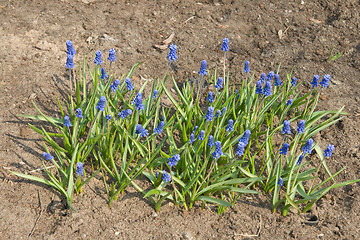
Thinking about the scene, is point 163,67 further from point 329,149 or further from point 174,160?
point 329,149

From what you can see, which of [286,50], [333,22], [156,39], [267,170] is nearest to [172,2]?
[156,39]

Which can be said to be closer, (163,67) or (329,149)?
(329,149)

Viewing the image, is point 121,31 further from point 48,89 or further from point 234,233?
point 234,233

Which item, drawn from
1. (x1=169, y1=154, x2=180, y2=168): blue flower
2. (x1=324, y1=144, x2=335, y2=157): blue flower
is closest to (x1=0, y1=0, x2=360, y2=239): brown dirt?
(x1=169, y1=154, x2=180, y2=168): blue flower

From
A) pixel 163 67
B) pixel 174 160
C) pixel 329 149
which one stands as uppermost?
pixel 329 149

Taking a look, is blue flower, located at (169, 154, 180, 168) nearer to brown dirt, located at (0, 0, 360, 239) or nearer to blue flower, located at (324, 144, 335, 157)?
brown dirt, located at (0, 0, 360, 239)

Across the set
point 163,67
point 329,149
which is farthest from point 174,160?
point 163,67

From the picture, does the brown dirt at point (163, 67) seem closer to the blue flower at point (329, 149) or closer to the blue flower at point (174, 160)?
the blue flower at point (174, 160)

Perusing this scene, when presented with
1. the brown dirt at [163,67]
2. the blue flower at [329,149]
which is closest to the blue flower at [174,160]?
the brown dirt at [163,67]
